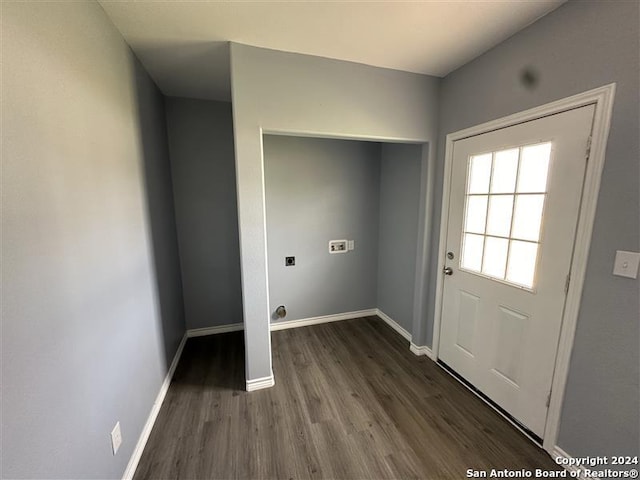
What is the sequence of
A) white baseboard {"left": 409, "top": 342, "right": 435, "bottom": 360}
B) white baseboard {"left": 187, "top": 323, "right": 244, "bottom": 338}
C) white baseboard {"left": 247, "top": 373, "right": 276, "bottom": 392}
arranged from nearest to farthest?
white baseboard {"left": 247, "top": 373, "right": 276, "bottom": 392}
white baseboard {"left": 409, "top": 342, "right": 435, "bottom": 360}
white baseboard {"left": 187, "top": 323, "right": 244, "bottom": 338}

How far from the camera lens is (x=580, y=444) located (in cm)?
139

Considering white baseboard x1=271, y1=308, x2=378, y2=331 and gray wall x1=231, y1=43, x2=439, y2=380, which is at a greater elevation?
gray wall x1=231, y1=43, x2=439, y2=380

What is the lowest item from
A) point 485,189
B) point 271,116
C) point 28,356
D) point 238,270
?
point 238,270

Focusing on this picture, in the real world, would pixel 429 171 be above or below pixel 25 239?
above

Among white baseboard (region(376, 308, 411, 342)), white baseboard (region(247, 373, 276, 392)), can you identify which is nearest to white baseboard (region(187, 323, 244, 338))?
white baseboard (region(247, 373, 276, 392))

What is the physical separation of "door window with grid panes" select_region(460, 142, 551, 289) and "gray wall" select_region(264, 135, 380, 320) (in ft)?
4.22

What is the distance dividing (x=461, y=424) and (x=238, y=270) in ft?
7.94

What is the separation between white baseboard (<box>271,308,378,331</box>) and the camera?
3020 mm

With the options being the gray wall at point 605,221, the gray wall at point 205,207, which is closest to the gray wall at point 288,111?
the gray wall at point 605,221

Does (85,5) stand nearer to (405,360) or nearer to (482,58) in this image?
(482,58)

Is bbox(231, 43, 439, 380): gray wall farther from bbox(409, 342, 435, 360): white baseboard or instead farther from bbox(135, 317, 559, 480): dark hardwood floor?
bbox(409, 342, 435, 360): white baseboard

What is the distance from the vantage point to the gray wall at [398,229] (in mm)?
2570

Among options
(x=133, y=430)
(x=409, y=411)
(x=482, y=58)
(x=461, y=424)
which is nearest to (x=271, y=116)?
(x=482, y=58)

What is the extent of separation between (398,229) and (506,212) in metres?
1.19
